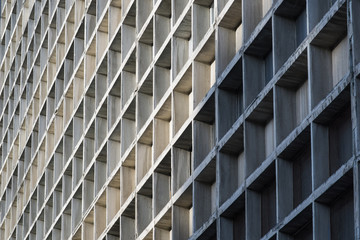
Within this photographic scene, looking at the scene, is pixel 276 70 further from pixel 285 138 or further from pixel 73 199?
pixel 73 199

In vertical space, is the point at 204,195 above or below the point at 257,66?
below

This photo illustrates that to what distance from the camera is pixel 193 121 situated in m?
48.3

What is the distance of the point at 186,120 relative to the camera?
164ft

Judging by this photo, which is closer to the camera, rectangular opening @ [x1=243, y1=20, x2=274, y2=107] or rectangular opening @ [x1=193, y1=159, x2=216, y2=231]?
rectangular opening @ [x1=243, y1=20, x2=274, y2=107]

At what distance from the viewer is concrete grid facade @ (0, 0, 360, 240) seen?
120 ft

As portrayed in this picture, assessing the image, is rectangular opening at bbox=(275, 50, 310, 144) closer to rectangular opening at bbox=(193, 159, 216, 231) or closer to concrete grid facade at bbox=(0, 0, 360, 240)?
concrete grid facade at bbox=(0, 0, 360, 240)

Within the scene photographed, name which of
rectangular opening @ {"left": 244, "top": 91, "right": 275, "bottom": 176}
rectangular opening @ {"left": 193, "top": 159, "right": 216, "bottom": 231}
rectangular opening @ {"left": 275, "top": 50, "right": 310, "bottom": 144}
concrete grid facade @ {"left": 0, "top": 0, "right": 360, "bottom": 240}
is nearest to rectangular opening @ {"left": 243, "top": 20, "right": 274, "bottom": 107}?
concrete grid facade @ {"left": 0, "top": 0, "right": 360, "bottom": 240}

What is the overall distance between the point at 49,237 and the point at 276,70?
116ft

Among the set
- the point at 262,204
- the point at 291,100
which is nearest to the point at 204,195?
the point at 262,204

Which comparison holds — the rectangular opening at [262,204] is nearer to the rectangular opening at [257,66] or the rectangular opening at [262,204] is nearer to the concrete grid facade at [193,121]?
the concrete grid facade at [193,121]

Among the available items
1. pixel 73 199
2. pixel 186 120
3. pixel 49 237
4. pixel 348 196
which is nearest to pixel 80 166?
pixel 73 199

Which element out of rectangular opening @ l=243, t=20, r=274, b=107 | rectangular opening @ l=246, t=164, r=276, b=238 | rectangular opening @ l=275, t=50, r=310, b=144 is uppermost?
rectangular opening @ l=243, t=20, r=274, b=107

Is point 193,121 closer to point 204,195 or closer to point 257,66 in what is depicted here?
point 204,195

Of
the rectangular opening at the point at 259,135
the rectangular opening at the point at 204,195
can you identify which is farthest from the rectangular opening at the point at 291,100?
the rectangular opening at the point at 204,195
